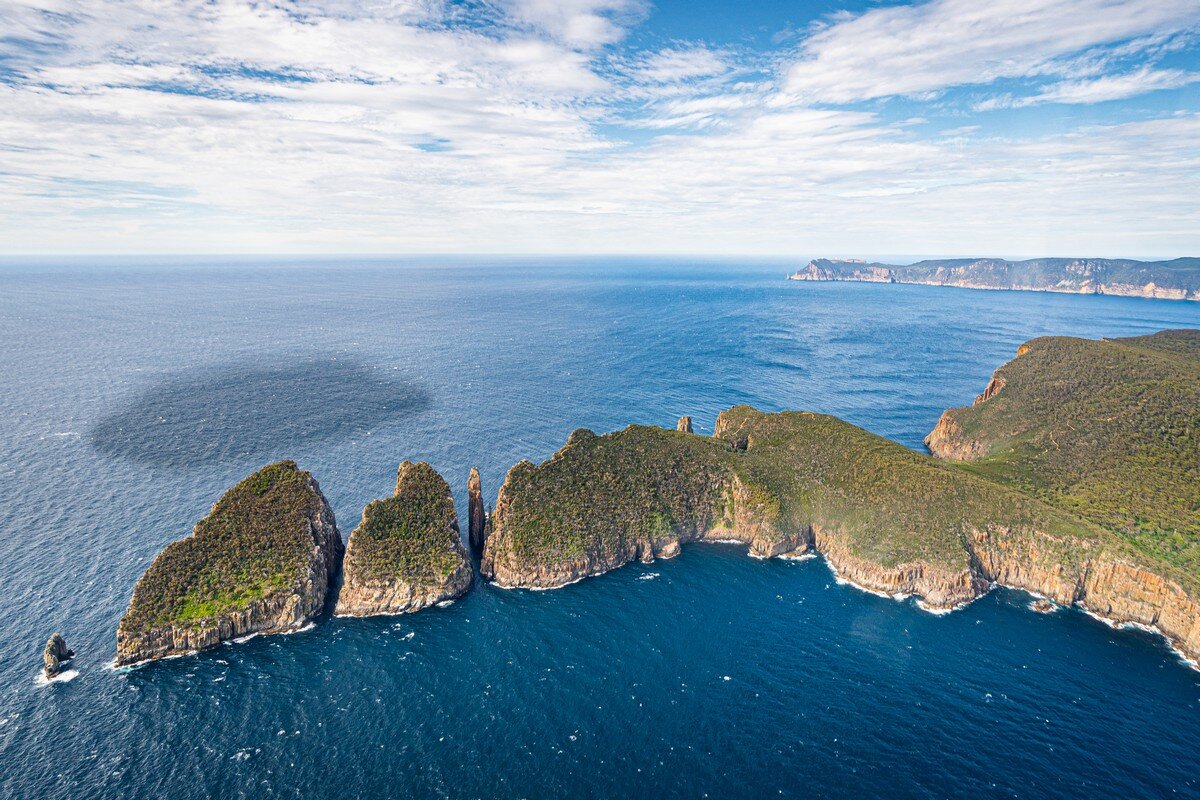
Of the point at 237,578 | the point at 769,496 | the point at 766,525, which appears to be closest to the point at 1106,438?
the point at 769,496

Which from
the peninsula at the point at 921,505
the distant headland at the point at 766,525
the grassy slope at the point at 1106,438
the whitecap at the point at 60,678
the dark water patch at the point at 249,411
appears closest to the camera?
the whitecap at the point at 60,678

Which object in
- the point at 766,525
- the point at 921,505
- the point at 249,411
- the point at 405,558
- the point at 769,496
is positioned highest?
the point at 249,411

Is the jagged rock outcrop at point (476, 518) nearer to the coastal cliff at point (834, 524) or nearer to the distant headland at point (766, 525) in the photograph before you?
the distant headland at point (766, 525)

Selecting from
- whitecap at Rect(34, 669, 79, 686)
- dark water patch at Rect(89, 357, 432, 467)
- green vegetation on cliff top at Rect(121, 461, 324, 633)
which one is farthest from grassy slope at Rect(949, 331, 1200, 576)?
dark water patch at Rect(89, 357, 432, 467)

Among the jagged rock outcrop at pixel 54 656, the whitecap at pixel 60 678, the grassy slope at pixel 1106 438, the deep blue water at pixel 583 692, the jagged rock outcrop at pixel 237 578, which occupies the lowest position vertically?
the deep blue water at pixel 583 692

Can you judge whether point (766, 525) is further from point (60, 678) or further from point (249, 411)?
point (249, 411)

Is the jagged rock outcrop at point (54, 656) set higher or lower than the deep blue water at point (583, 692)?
higher

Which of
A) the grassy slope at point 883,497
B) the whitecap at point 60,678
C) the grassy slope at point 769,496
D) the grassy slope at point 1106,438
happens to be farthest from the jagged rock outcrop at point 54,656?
the grassy slope at point 1106,438
